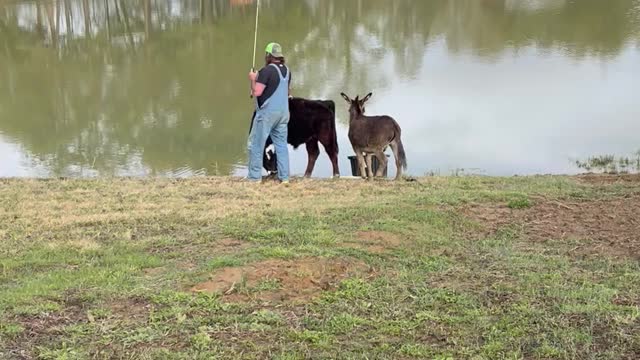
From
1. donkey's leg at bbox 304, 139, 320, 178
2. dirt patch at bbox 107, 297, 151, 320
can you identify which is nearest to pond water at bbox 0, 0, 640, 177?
donkey's leg at bbox 304, 139, 320, 178

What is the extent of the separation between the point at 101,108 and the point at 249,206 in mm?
10499

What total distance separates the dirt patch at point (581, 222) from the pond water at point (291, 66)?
16.8ft

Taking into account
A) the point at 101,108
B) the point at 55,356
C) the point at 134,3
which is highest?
the point at 134,3

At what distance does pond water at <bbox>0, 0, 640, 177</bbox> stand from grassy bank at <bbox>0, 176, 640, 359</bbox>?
5350 millimetres

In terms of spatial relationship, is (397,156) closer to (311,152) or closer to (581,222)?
(311,152)

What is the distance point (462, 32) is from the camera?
27828 millimetres

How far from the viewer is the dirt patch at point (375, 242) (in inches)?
210

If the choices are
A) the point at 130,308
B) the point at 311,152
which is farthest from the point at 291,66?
the point at 130,308

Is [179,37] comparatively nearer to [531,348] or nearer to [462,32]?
[462,32]

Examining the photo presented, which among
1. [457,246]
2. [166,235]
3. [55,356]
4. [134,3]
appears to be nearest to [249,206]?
[166,235]

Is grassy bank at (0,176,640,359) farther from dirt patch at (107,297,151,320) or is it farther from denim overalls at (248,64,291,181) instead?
denim overalls at (248,64,291,181)

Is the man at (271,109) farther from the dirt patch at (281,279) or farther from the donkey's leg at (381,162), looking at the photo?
the dirt patch at (281,279)

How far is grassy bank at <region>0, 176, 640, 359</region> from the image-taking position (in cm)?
377

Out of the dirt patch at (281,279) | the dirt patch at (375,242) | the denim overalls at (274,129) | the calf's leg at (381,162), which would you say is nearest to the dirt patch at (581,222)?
the dirt patch at (375,242)
